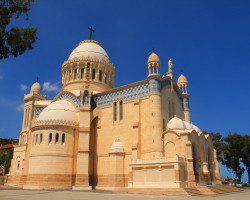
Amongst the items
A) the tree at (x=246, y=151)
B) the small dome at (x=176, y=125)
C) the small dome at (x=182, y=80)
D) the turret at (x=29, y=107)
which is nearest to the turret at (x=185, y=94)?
the small dome at (x=182, y=80)

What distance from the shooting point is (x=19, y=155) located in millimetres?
38781

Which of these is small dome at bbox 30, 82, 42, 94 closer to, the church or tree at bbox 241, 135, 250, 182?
the church

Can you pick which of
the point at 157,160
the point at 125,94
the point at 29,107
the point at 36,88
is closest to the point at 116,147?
the point at 157,160

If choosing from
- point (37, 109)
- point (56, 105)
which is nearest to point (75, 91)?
point (56, 105)

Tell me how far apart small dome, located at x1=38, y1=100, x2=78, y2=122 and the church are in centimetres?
12

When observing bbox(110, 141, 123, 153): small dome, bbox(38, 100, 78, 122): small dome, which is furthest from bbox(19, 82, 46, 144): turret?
bbox(110, 141, 123, 153): small dome

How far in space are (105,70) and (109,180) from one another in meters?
17.8

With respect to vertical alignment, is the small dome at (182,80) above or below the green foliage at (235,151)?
above

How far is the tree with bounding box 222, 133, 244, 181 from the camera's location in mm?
42031

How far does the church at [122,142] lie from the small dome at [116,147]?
0.12m

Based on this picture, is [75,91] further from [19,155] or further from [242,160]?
[242,160]

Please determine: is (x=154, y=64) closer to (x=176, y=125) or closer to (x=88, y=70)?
(x=176, y=125)

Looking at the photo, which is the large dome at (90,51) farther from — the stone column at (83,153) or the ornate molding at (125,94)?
the stone column at (83,153)

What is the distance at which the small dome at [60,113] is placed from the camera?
3014 cm
